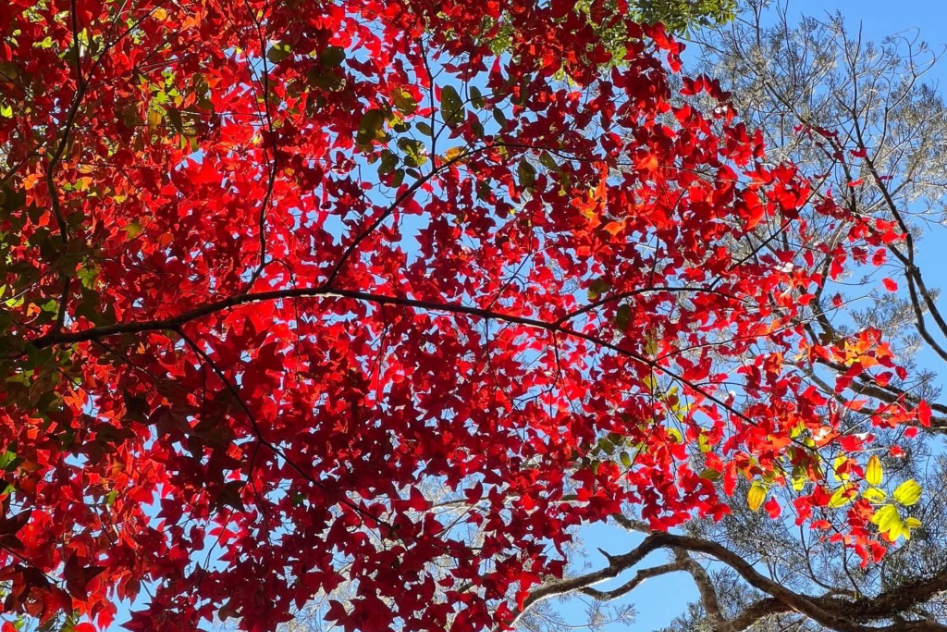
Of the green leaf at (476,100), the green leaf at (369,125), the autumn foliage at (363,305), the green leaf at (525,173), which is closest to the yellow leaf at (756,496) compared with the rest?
the autumn foliage at (363,305)

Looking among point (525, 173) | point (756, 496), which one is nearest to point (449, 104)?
→ point (525, 173)

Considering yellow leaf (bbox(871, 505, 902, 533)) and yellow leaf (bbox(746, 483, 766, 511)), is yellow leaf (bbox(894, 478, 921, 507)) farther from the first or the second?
yellow leaf (bbox(746, 483, 766, 511))

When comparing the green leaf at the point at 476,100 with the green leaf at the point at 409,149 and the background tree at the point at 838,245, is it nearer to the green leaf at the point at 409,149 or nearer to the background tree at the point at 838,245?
the green leaf at the point at 409,149

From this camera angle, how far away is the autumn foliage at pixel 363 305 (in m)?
3.35

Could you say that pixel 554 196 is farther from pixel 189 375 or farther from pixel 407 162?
pixel 189 375

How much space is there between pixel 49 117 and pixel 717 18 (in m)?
5.63

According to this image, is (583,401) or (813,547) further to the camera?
(813,547)

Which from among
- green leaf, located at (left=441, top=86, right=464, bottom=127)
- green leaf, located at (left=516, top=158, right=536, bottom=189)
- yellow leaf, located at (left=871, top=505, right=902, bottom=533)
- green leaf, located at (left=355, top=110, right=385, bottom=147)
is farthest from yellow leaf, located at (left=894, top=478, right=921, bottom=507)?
green leaf, located at (left=355, top=110, right=385, bottom=147)

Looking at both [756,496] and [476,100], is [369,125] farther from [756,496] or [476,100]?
[756,496]

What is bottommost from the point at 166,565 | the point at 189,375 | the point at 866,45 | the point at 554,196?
the point at 166,565

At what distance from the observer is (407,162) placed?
139 inches

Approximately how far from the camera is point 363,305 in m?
4.41

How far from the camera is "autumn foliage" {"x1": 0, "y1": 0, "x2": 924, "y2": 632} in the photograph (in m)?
3.35

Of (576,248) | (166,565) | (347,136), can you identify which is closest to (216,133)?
(347,136)
